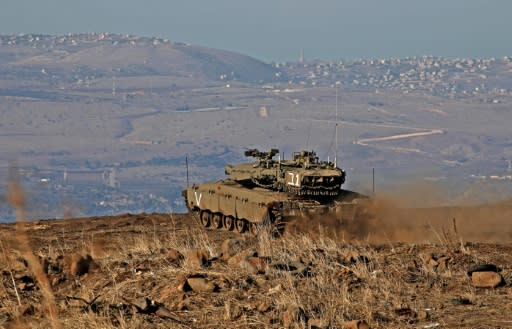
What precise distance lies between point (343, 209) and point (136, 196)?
540ft

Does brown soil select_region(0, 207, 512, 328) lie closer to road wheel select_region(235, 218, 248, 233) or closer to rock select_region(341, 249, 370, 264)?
rock select_region(341, 249, 370, 264)

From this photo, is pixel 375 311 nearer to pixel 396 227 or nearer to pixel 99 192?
pixel 396 227

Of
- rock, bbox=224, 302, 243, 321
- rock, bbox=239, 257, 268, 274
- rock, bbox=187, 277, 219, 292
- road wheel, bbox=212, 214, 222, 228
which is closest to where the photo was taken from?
rock, bbox=224, 302, 243, 321

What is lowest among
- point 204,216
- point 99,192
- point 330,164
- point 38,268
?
point 99,192

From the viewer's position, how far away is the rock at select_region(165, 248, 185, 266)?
16.0 m

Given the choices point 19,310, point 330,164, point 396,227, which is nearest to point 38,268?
point 19,310

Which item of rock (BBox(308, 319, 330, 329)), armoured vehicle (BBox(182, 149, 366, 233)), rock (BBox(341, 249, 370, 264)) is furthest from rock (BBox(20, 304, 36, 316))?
armoured vehicle (BBox(182, 149, 366, 233))

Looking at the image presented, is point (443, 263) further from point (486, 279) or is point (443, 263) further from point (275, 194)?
point (275, 194)

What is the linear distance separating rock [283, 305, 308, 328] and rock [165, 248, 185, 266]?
4.09 m

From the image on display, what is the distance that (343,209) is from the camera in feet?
94.1

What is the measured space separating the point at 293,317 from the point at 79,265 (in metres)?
4.93

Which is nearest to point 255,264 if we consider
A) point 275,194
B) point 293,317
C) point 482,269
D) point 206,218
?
point 482,269

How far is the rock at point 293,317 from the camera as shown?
11.7 metres

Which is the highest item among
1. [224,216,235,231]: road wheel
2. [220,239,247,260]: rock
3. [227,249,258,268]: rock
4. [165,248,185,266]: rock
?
[227,249,258,268]: rock
